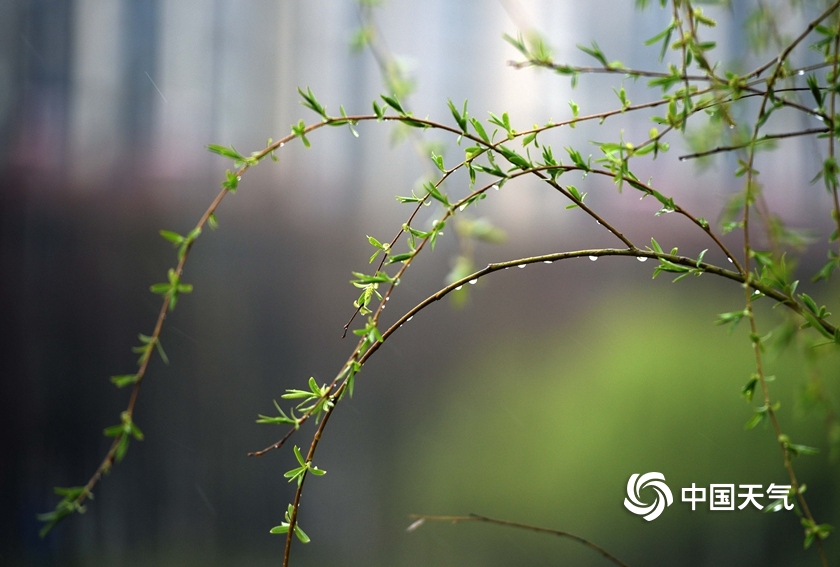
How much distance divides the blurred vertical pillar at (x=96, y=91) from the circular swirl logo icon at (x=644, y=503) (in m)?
1.05

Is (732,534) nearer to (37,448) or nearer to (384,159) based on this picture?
(384,159)

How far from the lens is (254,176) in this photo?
1.09 meters

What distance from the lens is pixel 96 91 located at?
3.52ft

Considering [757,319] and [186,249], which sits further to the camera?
[757,319]

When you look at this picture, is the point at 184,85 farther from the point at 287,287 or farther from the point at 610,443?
the point at 610,443

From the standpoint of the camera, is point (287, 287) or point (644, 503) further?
point (287, 287)

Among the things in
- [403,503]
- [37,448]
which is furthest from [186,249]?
[37,448]

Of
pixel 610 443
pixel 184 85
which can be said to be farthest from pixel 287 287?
pixel 610 443

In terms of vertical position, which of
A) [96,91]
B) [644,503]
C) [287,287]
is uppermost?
[96,91]

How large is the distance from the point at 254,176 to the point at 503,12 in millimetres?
530

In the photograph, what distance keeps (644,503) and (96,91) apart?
46.2 inches

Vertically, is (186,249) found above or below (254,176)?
below

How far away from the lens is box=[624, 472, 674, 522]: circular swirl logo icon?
3.26ft

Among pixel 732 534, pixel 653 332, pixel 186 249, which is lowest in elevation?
pixel 732 534
